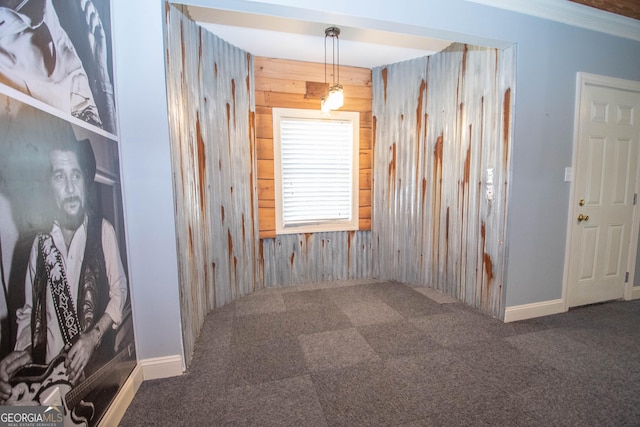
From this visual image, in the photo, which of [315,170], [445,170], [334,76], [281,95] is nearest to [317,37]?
[334,76]

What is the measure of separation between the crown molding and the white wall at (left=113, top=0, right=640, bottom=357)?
0.06m

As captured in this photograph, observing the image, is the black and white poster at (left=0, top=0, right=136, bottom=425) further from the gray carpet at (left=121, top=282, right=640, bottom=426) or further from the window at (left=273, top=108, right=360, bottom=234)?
the window at (left=273, top=108, right=360, bottom=234)

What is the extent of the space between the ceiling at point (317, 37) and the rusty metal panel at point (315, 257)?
2149 mm

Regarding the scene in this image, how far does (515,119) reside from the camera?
7.51 feet

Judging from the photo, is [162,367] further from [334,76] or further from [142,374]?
[334,76]

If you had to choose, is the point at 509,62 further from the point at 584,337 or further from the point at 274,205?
the point at 274,205

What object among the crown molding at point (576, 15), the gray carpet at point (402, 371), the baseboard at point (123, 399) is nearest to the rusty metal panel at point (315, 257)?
the gray carpet at point (402, 371)

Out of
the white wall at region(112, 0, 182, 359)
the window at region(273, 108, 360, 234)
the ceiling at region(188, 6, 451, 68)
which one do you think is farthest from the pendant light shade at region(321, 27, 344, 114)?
the white wall at region(112, 0, 182, 359)

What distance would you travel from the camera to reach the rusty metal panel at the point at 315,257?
333cm

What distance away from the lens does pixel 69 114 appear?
1157 millimetres

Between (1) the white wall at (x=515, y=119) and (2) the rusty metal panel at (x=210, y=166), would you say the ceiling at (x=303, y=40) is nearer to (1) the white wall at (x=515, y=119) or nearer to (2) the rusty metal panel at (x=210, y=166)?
(2) the rusty metal panel at (x=210, y=166)

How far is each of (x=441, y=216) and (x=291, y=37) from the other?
2526mm

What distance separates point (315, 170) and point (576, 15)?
9.20ft

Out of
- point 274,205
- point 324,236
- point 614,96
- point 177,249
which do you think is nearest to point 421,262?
point 324,236
